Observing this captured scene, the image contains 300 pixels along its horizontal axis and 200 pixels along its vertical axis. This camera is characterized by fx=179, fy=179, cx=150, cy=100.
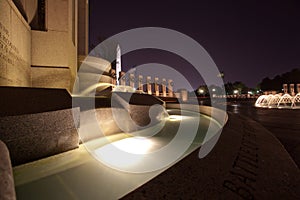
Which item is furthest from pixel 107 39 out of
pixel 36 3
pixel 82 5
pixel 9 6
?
pixel 9 6

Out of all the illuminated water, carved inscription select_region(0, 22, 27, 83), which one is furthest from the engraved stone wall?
the illuminated water

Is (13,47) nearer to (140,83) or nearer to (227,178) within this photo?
(227,178)

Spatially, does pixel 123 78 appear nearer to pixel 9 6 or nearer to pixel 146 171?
pixel 9 6

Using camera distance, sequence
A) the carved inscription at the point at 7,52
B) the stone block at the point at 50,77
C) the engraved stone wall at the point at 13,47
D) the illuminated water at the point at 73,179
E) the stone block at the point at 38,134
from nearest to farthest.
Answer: the illuminated water at the point at 73,179
the stone block at the point at 38,134
the carved inscription at the point at 7,52
the engraved stone wall at the point at 13,47
the stone block at the point at 50,77

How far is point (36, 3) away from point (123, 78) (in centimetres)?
2647

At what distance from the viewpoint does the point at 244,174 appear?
246 cm

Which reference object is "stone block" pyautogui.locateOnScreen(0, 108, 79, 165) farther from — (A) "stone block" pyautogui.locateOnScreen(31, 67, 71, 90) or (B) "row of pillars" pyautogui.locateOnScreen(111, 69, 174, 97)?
(B) "row of pillars" pyautogui.locateOnScreen(111, 69, 174, 97)

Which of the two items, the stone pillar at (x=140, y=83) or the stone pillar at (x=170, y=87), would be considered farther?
the stone pillar at (x=170, y=87)

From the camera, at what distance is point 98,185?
3385 millimetres

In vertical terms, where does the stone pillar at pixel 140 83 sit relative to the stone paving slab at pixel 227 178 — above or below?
above

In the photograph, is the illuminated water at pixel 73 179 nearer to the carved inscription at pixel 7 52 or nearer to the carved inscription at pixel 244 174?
the carved inscription at pixel 244 174

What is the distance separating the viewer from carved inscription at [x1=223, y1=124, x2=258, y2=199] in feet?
6.88

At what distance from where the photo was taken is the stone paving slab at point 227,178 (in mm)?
2004

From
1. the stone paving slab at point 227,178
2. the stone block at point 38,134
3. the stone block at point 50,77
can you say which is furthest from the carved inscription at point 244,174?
the stone block at point 50,77
